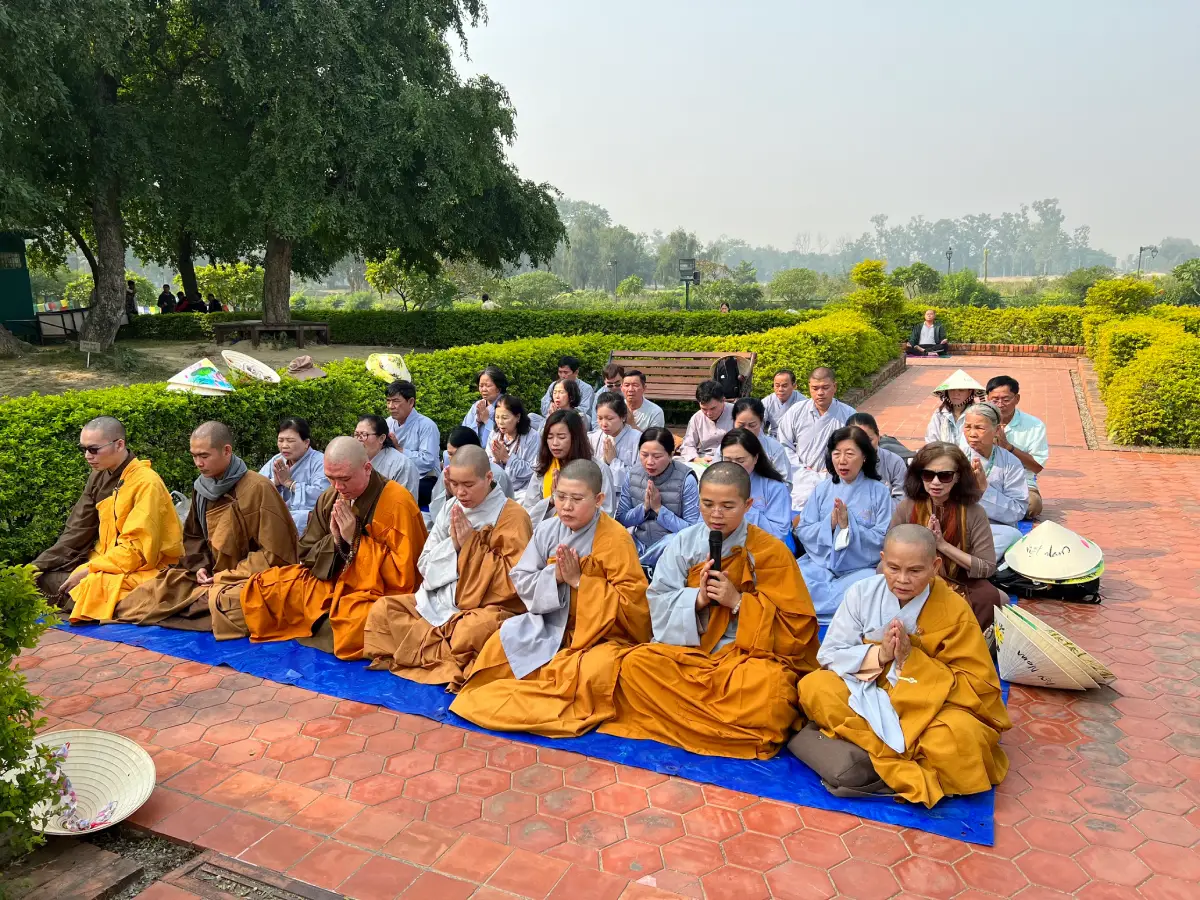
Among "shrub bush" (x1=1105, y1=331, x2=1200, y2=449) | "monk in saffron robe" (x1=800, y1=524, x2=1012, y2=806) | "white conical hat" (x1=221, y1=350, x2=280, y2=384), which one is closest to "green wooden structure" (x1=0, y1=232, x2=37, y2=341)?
"white conical hat" (x1=221, y1=350, x2=280, y2=384)

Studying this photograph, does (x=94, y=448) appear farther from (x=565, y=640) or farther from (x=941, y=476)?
(x=941, y=476)

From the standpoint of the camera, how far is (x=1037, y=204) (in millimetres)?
175625

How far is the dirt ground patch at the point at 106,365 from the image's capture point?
1558 centimetres

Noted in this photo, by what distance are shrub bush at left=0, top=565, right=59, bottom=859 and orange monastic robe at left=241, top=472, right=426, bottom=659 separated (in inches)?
89.9

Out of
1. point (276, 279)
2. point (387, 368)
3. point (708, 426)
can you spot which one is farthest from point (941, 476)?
point (276, 279)

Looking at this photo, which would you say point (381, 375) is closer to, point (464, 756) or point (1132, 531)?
point (464, 756)

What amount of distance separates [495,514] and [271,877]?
2.33 m

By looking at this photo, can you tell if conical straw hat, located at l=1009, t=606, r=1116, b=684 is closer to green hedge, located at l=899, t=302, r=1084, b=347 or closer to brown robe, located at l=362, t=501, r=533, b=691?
brown robe, located at l=362, t=501, r=533, b=691

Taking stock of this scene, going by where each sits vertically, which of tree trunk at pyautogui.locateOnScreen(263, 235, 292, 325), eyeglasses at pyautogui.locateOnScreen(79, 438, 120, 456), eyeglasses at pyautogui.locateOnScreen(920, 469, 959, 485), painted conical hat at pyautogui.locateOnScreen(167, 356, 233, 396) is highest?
tree trunk at pyautogui.locateOnScreen(263, 235, 292, 325)

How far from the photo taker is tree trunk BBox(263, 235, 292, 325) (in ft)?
71.9

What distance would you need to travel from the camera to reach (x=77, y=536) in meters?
5.93

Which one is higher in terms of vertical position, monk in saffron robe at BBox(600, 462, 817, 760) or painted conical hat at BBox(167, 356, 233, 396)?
painted conical hat at BBox(167, 356, 233, 396)

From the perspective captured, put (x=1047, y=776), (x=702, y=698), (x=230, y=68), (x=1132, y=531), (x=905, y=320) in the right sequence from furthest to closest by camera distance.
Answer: (x=905, y=320), (x=230, y=68), (x=1132, y=531), (x=702, y=698), (x=1047, y=776)

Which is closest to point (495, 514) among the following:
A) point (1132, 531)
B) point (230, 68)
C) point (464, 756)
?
point (464, 756)
